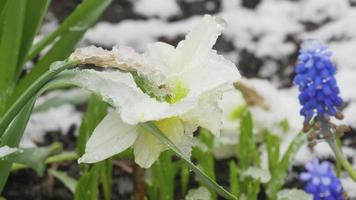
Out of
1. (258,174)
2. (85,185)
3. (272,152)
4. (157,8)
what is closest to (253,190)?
(258,174)

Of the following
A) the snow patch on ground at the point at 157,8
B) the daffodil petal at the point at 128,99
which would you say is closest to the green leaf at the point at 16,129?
the daffodil petal at the point at 128,99

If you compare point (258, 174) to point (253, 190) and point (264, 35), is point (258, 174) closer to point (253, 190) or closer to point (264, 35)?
point (253, 190)

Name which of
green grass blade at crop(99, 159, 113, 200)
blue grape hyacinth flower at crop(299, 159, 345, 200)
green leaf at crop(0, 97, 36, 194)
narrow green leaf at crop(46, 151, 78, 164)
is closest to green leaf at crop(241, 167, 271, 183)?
blue grape hyacinth flower at crop(299, 159, 345, 200)

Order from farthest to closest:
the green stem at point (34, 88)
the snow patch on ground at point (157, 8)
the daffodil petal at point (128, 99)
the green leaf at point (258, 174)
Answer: the snow patch on ground at point (157, 8), the green leaf at point (258, 174), the green stem at point (34, 88), the daffodil petal at point (128, 99)

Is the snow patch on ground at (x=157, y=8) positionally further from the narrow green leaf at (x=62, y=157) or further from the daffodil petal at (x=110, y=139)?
the daffodil petal at (x=110, y=139)

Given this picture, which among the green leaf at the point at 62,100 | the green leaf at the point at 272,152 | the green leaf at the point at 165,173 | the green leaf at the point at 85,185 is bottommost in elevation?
the green leaf at the point at 85,185

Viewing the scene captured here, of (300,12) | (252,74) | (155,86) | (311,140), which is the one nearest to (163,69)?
(155,86)

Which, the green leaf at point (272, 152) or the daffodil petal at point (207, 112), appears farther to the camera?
the green leaf at point (272, 152)
